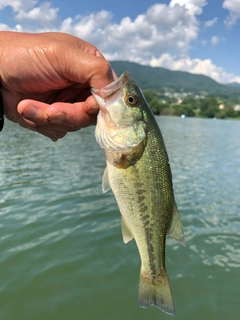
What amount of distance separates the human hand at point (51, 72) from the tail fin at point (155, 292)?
1.88m

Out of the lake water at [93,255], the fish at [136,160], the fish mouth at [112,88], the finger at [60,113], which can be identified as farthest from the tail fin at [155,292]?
A: the lake water at [93,255]

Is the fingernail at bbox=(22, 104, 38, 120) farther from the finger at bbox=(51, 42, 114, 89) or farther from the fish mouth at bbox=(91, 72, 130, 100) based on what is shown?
the fish mouth at bbox=(91, 72, 130, 100)

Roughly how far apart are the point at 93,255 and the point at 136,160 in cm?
531

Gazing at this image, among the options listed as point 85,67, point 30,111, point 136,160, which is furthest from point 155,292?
point 85,67

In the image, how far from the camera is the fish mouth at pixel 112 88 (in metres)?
3.05

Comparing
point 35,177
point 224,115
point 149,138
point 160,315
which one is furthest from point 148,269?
point 224,115

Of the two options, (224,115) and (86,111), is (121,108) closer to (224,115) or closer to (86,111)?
(86,111)

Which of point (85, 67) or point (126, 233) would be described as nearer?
point (85, 67)

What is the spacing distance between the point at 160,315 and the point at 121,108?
4.35m

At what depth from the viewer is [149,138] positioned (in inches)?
120

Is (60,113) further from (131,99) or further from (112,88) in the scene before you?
(131,99)

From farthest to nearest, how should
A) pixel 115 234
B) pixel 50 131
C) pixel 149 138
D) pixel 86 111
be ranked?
1. pixel 115 234
2. pixel 50 131
3. pixel 86 111
4. pixel 149 138

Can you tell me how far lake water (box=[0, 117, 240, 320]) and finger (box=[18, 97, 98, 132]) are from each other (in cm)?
391

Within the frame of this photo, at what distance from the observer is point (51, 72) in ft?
10.6
